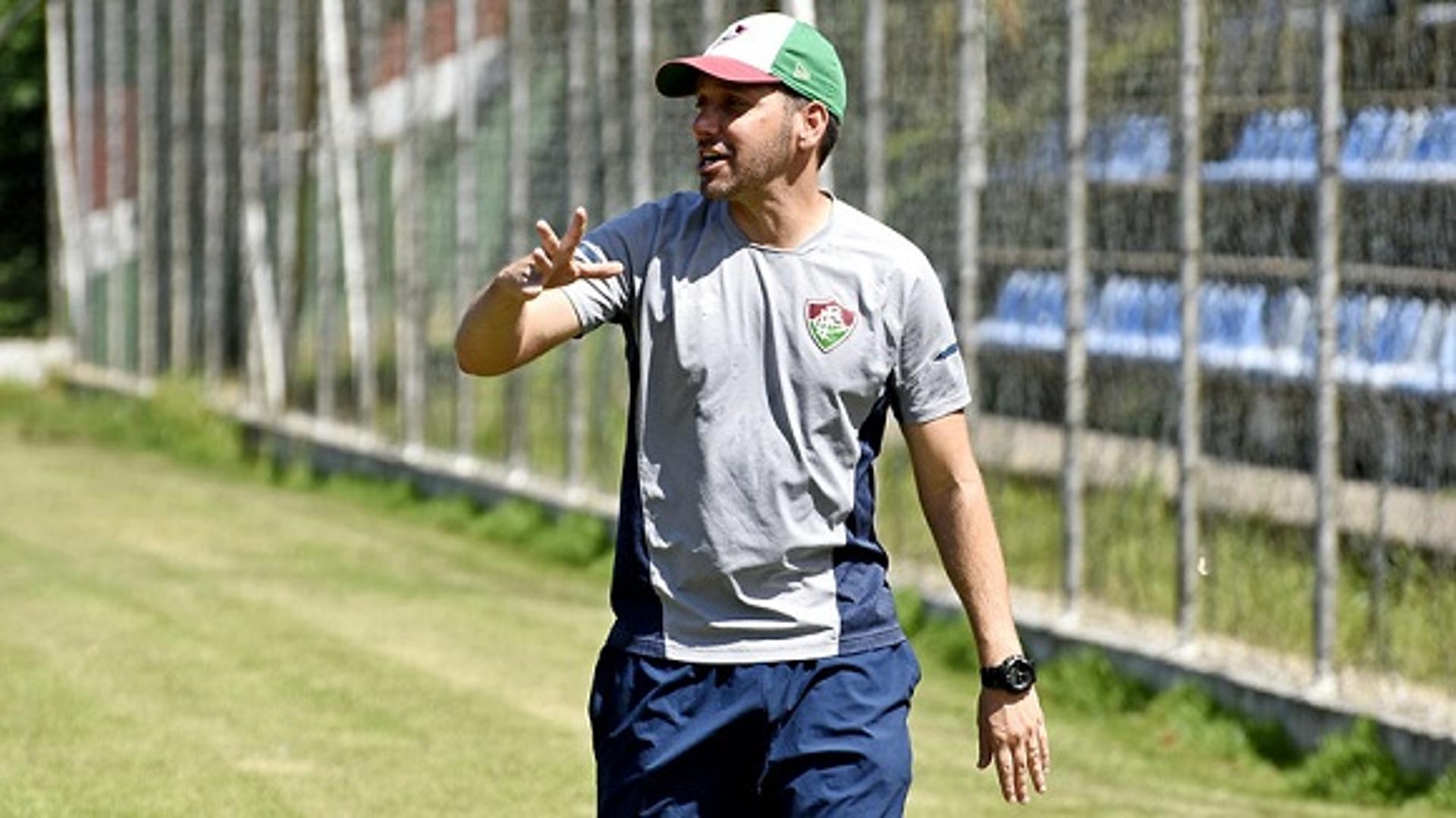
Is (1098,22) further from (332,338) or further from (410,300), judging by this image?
(332,338)

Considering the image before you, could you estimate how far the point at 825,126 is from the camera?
551cm

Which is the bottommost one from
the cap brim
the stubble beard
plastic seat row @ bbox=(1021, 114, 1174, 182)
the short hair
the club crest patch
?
plastic seat row @ bbox=(1021, 114, 1174, 182)

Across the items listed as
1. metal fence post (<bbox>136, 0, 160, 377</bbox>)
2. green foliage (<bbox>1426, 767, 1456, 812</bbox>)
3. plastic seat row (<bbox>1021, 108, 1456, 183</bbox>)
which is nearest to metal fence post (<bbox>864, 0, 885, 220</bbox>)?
plastic seat row (<bbox>1021, 108, 1456, 183</bbox>)

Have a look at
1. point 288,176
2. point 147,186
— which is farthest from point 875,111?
point 147,186

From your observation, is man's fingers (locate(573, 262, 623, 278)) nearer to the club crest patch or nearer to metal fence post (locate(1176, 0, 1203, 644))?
the club crest patch

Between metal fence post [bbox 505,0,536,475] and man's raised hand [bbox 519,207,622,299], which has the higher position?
man's raised hand [bbox 519,207,622,299]

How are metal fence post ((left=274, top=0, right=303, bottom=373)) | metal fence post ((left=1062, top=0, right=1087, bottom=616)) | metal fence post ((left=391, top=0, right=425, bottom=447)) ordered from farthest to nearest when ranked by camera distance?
metal fence post ((left=274, top=0, right=303, bottom=373)) < metal fence post ((left=391, top=0, right=425, bottom=447)) < metal fence post ((left=1062, top=0, right=1087, bottom=616))

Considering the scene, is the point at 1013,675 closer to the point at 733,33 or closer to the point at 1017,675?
the point at 1017,675

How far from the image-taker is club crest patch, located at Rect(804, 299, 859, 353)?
17.6ft

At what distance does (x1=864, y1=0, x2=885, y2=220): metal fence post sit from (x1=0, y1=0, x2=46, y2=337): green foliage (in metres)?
13.2

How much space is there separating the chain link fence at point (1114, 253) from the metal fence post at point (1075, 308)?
0.01 metres

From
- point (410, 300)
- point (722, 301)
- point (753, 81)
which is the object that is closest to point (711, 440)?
point (722, 301)

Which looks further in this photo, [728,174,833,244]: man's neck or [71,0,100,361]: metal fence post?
[71,0,100,361]: metal fence post

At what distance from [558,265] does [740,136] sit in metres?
0.43
